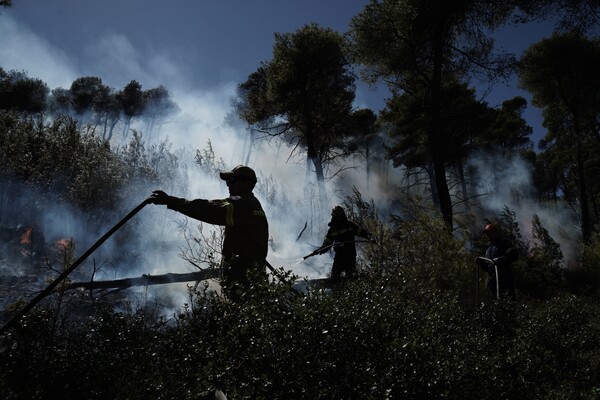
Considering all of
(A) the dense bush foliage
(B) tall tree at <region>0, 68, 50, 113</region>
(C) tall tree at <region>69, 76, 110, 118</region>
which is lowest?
(A) the dense bush foliage

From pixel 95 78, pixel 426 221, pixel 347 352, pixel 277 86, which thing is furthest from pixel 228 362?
pixel 95 78

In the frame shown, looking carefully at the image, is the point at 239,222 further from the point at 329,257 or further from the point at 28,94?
the point at 28,94

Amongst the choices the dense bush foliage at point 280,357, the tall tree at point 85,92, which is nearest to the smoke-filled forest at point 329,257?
the dense bush foliage at point 280,357

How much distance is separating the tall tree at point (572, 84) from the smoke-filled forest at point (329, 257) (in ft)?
0.23

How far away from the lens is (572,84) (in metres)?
16.7

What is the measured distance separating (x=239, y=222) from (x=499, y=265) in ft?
16.0

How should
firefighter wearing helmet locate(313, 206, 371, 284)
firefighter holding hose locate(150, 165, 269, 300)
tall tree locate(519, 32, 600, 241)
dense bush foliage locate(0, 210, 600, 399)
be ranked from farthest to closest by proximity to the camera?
tall tree locate(519, 32, 600, 241) → firefighter wearing helmet locate(313, 206, 371, 284) → firefighter holding hose locate(150, 165, 269, 300) → dense bush foliage locate(0, 210, 600, 399)

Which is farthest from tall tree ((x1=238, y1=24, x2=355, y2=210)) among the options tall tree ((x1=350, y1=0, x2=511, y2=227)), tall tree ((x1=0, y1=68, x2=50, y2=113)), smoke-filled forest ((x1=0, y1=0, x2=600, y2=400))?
tall tree ((x1=0, y1=68, x2=50, y2=113))

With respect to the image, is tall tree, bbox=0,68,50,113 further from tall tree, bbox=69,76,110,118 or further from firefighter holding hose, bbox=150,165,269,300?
firefighter holding hose, bbox=150,165,269,300

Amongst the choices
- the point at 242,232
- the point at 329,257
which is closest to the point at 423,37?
the point at 329,257

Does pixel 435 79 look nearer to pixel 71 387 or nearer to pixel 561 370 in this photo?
pixel 561 370

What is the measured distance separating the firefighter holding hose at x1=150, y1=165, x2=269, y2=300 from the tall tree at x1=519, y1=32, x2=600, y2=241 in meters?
15.1

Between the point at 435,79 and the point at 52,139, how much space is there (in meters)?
10.7

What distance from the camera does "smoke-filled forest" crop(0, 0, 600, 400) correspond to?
2779 mm
